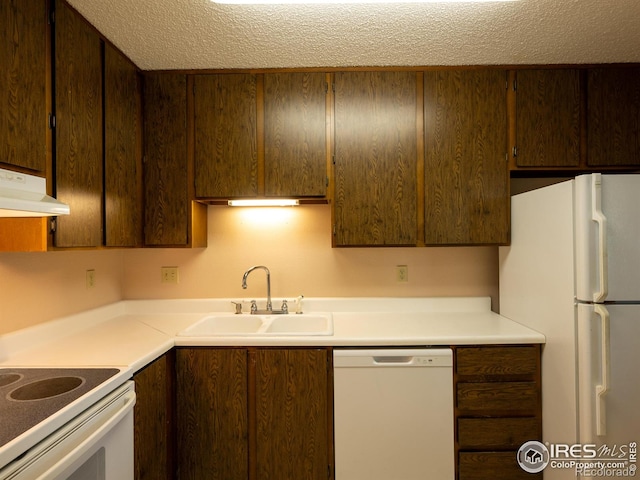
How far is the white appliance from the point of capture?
88 centimetres

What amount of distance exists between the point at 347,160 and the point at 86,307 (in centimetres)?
173

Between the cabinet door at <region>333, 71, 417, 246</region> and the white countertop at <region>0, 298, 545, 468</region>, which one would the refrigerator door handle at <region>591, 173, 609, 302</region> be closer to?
the white countertop at <region>0, 298, 545, 468</region>

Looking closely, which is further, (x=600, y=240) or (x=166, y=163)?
(x=166, y=163)

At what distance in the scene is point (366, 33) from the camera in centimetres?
167

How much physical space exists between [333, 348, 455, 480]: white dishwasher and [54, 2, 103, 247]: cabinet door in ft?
4.34

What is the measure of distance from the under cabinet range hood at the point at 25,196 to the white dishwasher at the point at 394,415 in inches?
52.3

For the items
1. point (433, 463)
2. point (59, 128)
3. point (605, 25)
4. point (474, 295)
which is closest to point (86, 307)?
point (59, 128)

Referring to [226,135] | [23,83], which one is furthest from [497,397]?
[23,83]

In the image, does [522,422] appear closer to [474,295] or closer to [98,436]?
[474,295]

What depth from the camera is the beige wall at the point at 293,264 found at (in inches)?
91.8

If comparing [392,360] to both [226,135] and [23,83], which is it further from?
[23,83]

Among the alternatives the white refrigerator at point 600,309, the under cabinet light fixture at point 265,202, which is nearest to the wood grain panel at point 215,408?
the under cabinet light fixture at point 265,202

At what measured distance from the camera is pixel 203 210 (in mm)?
2279

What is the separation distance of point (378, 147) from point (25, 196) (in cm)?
162
